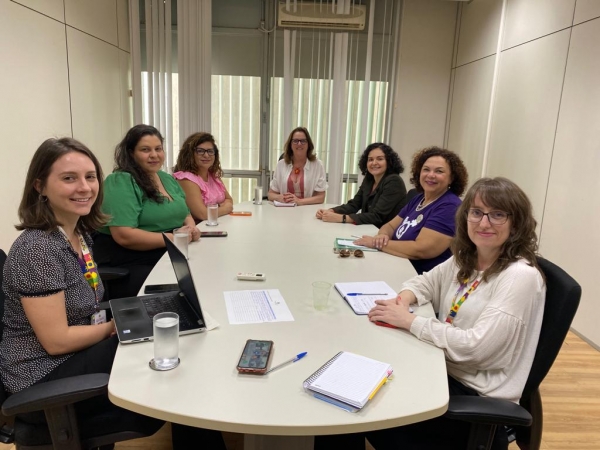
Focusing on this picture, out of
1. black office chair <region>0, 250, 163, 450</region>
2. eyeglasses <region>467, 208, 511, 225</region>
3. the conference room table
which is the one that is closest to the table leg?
the conference room table

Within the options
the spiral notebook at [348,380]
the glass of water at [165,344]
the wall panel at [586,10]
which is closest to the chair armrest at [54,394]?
the glass of water at [165,344]

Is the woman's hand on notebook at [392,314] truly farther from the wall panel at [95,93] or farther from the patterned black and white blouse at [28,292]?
the wall panel at [95,93]

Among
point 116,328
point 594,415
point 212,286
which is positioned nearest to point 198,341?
point 116,328

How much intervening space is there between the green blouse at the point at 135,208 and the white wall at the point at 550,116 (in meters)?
2.82

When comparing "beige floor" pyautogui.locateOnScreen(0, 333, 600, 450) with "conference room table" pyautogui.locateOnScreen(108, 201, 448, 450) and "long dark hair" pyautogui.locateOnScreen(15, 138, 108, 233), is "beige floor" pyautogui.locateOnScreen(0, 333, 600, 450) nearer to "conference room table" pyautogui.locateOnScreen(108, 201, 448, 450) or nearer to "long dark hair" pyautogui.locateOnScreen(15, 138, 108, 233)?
"conference room table" pyautogui.locateOnScreen(108, 201, 448, 450)

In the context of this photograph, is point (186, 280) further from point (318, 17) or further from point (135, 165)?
point (318, 17)

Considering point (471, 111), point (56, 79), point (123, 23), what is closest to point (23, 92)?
point (56, 79)

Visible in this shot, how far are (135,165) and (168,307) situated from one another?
1.26 meters

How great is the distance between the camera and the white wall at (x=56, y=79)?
3.10m

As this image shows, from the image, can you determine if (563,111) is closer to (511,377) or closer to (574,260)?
(574,260)

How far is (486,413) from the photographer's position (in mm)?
1106

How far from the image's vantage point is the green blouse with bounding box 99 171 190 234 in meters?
2.36

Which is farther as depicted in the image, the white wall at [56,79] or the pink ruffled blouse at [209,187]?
the pink ruffled blouse at [209,187]

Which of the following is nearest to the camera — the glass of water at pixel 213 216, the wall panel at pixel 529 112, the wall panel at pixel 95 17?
the glass of water at pixel 213 216
